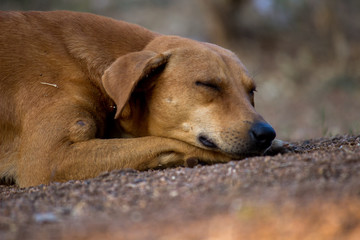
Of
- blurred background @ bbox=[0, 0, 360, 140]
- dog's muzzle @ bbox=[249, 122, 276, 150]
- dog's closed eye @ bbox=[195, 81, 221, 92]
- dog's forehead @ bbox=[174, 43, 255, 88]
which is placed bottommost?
blurred background @ bbox=[0, 0, 360, 140]

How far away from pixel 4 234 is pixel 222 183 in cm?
114

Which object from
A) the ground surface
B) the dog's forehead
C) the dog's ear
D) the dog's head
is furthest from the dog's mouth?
the dog's ear

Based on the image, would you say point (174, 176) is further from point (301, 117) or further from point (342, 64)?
point (342, 64)

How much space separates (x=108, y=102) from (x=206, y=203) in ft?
5.67

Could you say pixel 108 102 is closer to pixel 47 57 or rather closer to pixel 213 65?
pixel 47 57

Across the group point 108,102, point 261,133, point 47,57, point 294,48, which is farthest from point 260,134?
point 294,48

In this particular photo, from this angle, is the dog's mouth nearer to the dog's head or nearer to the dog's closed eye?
the dog's head

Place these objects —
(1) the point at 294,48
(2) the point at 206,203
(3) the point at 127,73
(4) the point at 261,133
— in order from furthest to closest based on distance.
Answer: (1) the point at 294,48
(3) the point at 127,73
(4) the point at 261,133
(2) the point at 206,203

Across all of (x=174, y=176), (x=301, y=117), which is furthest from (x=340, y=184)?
(x=301, y=117)

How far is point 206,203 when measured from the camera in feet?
7.04

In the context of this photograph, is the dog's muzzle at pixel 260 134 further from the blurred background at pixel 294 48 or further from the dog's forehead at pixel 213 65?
the blurred background at pixel 294 48

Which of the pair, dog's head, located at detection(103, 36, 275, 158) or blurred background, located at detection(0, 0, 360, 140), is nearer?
dog's head, located at detection(103, 36, 275, 158)

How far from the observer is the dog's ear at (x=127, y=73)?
323 centimetres

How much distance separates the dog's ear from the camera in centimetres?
323
